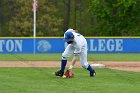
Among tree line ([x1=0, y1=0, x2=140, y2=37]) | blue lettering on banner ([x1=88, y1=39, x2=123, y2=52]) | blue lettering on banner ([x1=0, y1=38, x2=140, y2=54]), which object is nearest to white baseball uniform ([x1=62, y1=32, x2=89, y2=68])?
blue lettering on banner ([x1=0, y1=38, x2=140, y2=54])

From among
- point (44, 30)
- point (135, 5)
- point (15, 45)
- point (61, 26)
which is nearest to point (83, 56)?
point (15, 45)

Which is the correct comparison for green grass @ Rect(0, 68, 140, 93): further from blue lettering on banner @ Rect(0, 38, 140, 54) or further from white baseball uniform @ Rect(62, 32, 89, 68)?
blue lettering on banner @ Rect(0, 38, 140, 54)

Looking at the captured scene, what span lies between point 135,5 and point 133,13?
99 cm

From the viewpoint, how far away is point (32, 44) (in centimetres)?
3675

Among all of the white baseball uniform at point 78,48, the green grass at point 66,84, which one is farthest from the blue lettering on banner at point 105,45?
the white baseball uniform at point 78,48

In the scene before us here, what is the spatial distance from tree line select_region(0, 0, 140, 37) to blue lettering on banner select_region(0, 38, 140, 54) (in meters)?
15.2

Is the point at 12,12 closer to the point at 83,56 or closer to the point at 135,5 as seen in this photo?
the point at 135,5

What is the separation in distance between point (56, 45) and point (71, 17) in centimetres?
3909

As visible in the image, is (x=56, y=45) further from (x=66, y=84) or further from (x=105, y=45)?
(x=66, y=84)

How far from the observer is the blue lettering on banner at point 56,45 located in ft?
119

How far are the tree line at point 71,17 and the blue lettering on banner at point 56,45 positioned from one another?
49.9 ft

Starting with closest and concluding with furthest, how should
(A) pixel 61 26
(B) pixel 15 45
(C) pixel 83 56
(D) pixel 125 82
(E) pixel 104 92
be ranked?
(E) pixel 104 92, (D) pixel 125 82, (C) pixel 83 56, (B) pixel 15 45, (A) pixel 61 26

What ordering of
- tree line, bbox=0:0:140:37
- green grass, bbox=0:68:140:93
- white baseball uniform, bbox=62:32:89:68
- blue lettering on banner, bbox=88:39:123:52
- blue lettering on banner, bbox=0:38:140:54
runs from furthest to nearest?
tree line, bbox=0:0:140:37
blue lettering on banner, bbox=88:39:123:52
blue lettering on banner, bbox=0:38:140:54
white baseball uniform, bbox=62:32:89:68
green grass, bbox=0:68:140:93

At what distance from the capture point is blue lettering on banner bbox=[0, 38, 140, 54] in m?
36.3
